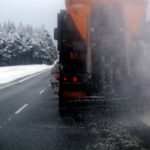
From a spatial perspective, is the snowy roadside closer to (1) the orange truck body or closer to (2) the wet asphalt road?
(1) the orange truck body

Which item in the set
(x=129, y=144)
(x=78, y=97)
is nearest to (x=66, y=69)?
(x=78, y=97)

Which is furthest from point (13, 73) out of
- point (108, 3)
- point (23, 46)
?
point (23, 46)

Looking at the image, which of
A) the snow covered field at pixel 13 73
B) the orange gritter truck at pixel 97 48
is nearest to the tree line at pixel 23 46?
the snow covered field at pixel 13 73

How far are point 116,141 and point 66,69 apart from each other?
5248mm

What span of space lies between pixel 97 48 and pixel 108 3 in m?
1.46

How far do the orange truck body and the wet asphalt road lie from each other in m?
2.60

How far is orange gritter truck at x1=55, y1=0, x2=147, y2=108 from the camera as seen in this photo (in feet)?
42.0

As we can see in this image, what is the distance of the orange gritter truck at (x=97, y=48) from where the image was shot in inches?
504

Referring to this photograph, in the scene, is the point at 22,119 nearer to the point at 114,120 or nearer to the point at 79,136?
the point at 114,120

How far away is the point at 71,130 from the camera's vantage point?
384 inches

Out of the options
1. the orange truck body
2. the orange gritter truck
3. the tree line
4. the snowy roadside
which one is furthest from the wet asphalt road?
the tree line

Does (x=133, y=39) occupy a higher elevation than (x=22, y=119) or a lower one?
higher

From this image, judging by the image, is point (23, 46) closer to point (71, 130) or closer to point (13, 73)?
point (13, 73)

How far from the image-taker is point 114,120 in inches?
445
